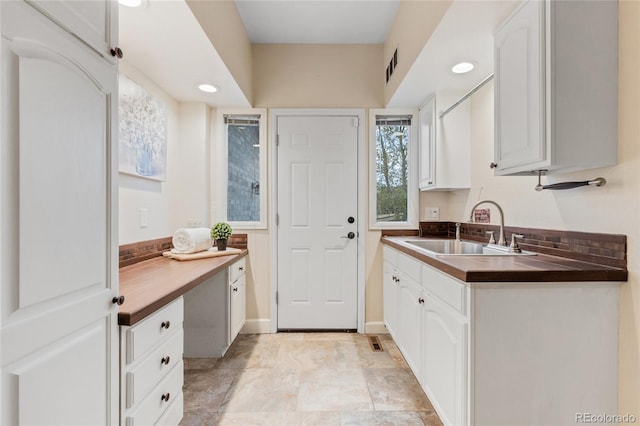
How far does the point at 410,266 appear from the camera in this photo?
1.96 m

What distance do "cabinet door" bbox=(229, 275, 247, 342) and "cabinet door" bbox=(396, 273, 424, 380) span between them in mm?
1296

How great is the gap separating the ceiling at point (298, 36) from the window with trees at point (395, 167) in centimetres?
21

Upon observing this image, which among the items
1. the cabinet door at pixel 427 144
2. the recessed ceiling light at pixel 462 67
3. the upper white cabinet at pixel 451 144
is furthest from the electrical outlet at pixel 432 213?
the recessed ceiling light at pixel 462 67

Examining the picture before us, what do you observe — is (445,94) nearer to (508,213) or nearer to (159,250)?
(508,213)

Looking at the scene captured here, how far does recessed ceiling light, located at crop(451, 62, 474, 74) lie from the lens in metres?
1.96

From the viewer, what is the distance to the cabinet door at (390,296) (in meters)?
2.36

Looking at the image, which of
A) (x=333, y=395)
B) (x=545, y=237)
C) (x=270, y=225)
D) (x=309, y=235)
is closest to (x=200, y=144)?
(x=270, y=225)

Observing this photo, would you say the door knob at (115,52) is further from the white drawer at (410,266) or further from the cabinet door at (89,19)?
the white drawer at (410,266)

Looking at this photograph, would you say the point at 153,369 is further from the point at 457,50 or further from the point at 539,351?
the point at 457,50

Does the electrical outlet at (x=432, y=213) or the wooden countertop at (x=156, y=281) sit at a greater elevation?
the electrical outlet at (x=432, y=213)

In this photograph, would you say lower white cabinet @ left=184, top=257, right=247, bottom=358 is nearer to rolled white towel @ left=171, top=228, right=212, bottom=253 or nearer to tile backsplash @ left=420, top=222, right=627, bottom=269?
rolled white towel @ left=171, top=228, right=212, bottom=253

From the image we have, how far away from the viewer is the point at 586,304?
46.1 inches

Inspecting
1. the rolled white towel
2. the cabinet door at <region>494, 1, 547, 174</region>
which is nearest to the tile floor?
the rolled white towel

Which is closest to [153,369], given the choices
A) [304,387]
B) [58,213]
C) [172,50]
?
[58,213]
